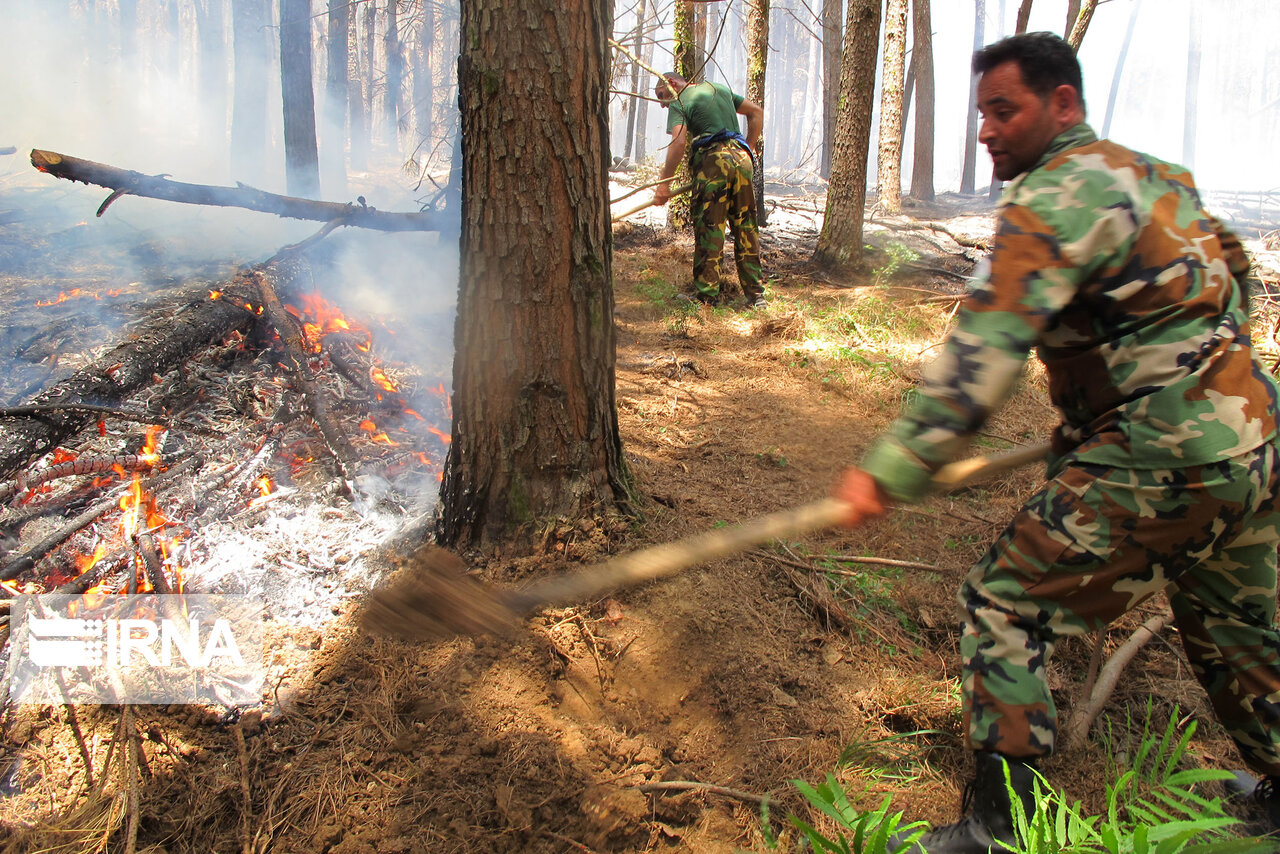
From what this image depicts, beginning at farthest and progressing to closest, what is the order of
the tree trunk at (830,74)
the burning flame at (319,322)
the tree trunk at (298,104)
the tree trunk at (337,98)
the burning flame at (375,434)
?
1. the tree trunk at (337,98)
2. the tree trunk at (830,74)
3. the tree trunk at (298,104)
4. the burning flame at (319,322)
5. the burning flame at (375,434)

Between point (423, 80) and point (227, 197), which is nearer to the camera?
point (227, 197)

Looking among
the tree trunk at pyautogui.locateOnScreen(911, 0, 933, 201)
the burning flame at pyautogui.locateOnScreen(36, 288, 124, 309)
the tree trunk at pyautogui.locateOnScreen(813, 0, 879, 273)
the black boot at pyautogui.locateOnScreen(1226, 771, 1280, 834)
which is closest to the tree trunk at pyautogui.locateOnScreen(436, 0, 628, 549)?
the black boot at pyautogui.locateOnScreen(1226, 771, 1280, 834)

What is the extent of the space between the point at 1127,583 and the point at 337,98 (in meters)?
23.5

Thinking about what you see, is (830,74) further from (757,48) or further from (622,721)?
(622,721)

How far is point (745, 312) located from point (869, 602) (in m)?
4.49

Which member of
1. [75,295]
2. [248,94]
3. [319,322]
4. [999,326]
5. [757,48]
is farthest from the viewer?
[248,94]

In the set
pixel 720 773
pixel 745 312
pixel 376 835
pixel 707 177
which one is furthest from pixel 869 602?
pixel 707 177

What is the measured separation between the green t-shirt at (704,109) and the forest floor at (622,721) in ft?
14.9

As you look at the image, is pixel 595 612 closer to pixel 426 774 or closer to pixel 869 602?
pixel 426 774

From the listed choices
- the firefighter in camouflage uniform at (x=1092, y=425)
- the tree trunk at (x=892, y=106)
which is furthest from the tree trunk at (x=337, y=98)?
the firefighter in camouflage uniform at (x=1092, y=425)

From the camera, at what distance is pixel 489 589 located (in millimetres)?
2574

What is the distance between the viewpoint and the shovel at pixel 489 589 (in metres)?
2.21

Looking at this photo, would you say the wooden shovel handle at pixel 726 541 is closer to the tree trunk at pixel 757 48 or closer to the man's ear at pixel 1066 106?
the man's ear at pixel 1066 106

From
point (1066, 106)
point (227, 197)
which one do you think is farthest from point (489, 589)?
point (227, 197)
